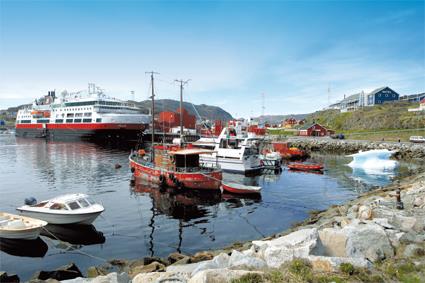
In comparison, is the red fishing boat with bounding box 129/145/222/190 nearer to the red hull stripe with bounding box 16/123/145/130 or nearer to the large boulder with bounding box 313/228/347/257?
the large boulder with bounding box 313/228/347/257

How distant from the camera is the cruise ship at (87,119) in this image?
93.3 metres

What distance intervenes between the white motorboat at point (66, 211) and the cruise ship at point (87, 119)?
74.9m

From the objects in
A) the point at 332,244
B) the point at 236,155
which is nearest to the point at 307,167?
the point at 236,155

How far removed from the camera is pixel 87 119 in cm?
9731

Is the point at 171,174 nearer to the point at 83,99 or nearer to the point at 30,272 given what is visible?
the point at 30,272

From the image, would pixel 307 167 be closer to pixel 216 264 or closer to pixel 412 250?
pixel 412 250

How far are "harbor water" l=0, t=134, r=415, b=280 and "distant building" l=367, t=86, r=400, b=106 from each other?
83.7 meters

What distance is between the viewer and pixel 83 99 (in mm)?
102875

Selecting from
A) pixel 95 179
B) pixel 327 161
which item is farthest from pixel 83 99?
pixel 327 161

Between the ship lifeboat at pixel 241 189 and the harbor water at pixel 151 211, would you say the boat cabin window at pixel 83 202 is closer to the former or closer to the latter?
the harbor water at pixel 151 211

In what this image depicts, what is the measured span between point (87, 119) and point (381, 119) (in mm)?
89689

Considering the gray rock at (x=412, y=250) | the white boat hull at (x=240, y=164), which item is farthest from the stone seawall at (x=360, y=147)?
the gray rock at (x=412, y=250)

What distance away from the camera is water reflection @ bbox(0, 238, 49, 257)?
16.2 m

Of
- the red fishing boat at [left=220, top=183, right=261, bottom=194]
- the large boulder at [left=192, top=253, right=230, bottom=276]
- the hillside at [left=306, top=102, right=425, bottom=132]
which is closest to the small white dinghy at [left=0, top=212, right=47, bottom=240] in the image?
the large boulder at [left=192, top=253, right=230, bottom=276]
